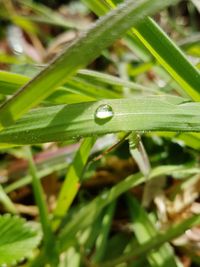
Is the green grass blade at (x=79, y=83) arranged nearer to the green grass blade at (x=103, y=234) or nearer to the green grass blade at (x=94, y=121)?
the green grass blade at (x=94, y=121)

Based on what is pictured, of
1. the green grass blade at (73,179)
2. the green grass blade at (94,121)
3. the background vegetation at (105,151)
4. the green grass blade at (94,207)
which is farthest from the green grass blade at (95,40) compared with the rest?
the green grass blade at (94,207)

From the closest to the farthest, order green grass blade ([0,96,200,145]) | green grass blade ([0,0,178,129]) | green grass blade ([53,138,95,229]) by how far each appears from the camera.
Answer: green grass blade ([0,0,178,129]), green grass blade ([0,96,200,145]), green grass blade ([53,138,95,229])

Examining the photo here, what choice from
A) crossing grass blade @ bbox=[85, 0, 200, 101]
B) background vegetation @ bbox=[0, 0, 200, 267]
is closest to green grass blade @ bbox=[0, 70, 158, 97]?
background vegetation @ bbox=[0, 0, 200, 267]

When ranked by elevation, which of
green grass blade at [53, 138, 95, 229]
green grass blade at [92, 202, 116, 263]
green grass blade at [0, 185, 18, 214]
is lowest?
green grass blade at [92, 202, 116, 263]

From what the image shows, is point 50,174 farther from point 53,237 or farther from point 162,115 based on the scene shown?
point 162,115

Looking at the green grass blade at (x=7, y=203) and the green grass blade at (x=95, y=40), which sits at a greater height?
the green grass blade at (x=7, y=203)

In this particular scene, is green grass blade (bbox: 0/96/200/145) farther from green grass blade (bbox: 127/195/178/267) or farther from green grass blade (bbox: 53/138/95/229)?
green grass blade (bbox: 127/195/178/267)
